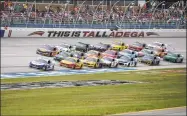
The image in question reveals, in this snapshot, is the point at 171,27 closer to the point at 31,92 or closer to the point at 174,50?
the point at 174,50

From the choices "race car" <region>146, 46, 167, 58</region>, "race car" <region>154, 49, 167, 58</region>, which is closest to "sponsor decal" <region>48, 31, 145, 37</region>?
"race car" <region>146, 46, 167, 58</region>

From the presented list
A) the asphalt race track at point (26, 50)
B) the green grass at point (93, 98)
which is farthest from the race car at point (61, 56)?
the green grass at point (93, 98)

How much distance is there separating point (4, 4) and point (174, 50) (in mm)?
24239

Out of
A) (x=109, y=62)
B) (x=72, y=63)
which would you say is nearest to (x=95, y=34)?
(x=109, y=62)

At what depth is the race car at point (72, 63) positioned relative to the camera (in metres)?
40.2

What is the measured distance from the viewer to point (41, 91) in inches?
1099

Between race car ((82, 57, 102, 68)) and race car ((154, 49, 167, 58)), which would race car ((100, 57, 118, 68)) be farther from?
race car ((154, 49, 167, 58))

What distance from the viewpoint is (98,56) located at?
145 feet

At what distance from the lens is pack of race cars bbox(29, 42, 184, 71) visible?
133 feet

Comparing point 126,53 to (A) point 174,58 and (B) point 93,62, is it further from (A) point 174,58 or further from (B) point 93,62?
(B) point 93,62

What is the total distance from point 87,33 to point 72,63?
1868 cm

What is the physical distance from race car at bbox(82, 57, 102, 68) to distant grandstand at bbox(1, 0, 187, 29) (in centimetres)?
1537

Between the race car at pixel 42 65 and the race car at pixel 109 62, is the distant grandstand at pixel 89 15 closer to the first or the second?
the race car at pixel 42 65

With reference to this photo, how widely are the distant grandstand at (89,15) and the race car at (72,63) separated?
1508 centimetres
